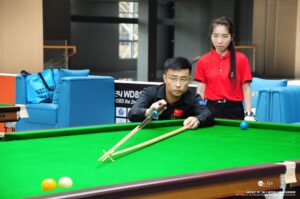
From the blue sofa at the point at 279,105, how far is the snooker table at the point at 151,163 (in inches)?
90.7

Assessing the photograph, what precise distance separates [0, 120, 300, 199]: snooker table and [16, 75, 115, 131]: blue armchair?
3.26 metres

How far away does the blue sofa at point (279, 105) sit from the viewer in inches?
213

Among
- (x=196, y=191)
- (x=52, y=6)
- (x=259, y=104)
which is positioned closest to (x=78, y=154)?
(x=196, y=191)

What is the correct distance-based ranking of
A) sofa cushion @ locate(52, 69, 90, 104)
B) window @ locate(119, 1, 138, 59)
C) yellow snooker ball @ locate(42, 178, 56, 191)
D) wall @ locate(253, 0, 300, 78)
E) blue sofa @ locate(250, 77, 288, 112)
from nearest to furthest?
yellow snooker ball @ locate(42, 178, 56, 191) < blue sofa @ locate(250, 77, 288, 112) < sofa cushion @ locate(52, 69, 90, 104) < wall @ locate(253, 0, 300, 78) < window @ locate(119, 1, 138, 59)

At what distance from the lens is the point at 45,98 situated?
6.77 metres

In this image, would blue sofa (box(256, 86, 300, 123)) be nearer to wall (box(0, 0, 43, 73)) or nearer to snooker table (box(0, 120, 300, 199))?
snooker table (box(0, 120, 300, 199))

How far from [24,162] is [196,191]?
29.9 inches

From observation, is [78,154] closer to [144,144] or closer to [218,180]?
[144,144]

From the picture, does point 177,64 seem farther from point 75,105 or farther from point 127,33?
point 127,33

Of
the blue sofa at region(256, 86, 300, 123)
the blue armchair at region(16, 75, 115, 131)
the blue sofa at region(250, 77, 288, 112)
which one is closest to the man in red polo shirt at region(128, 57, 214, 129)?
the blue sofa at region(256, 86, 300, 123)

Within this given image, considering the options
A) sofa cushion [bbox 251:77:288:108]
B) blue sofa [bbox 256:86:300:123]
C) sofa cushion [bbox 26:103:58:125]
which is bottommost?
sofa cushion [bbox 26:103:58:125]

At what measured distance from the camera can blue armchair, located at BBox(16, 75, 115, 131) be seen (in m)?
6.29

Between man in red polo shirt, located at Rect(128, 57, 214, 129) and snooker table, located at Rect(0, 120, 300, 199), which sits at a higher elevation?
man in red polo shirt, located at Rect(128, 57, 214, 129)

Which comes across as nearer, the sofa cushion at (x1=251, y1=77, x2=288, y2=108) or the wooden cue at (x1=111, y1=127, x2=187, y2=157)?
the wooden cue at (x1=111, y1=127, x2=187, y2=157)
